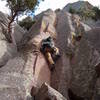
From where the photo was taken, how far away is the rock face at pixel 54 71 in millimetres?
18828

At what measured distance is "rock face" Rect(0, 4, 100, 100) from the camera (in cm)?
1883

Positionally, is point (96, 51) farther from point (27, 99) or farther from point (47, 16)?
point (47, 16)

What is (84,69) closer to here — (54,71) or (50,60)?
(54,71)

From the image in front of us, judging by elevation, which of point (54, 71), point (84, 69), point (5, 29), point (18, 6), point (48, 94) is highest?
point (18, 6)

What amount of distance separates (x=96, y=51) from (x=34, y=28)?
9.82 meters

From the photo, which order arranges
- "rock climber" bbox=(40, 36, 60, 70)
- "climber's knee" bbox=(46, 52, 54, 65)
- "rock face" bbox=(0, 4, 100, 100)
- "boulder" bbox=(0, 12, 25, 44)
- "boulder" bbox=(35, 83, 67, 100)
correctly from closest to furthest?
"boulder" bbox=(35, 83, 67, 100) < "rock face" bbox=(0, 4, 100, 100) < "climber's knee" bbox=(46, 52, 54, 65) < "rock climber" bbox=(40, 36, 60, 70) < "boulder" bbox=(0, 12, 25, 44)

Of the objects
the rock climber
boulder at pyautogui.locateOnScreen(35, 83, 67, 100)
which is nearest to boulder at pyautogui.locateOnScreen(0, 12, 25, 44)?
the rock climber

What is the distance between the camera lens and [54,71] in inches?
938

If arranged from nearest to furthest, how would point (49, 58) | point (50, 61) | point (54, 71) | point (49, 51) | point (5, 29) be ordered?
point (54, 71) < point (50, 61) < point (49, 58) < point (49, 51) < point (5, 29)

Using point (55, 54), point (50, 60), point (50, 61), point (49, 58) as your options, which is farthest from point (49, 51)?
point (50, 61)

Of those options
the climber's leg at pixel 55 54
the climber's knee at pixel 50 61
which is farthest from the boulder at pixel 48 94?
the climber's leg at pixel 55 54

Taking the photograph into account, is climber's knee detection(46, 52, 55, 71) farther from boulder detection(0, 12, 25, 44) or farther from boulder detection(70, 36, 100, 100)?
boulder detection(0, 12, 25, 44)

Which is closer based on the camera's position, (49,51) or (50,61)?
(50,61)

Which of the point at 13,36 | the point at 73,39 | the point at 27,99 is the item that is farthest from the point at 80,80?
A: the point at 13,36
